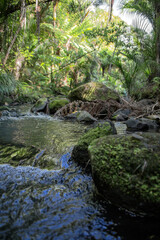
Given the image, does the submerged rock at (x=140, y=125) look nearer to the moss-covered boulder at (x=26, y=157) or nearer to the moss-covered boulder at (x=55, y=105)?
the moss-covered boulder at (x=26, y=157)

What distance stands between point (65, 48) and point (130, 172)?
11.1 m

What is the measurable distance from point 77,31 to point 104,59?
596 cm

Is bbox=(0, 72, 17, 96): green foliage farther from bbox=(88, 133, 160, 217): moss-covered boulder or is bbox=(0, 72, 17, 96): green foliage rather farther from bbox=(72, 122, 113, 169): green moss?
bbox=(88, 133, 160, 217): moss-covered boulder

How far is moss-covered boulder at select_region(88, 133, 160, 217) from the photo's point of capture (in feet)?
3.90

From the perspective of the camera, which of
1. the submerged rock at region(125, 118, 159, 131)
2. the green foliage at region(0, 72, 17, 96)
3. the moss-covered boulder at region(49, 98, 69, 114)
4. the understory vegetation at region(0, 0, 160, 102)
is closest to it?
the submerged rock at region(125, 118, 159, 131)

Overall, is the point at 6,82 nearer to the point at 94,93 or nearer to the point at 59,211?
the point at 94,93

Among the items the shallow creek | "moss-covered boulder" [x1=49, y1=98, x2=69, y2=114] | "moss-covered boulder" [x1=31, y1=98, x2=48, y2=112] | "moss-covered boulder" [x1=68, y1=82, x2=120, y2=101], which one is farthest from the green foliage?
the shallow creek

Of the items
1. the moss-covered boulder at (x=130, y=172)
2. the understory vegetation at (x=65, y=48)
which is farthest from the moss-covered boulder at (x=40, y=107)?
the moss-covered boulder at (x=130, y=172)

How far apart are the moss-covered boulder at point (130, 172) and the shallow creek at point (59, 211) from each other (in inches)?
3.8

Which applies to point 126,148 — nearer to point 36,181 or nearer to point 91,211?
point 91,211

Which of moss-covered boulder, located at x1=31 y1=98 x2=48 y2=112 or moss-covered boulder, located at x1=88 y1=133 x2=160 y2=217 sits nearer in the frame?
moss-covered boulder, located at x1=88 y1=133 x2=160 y2=217

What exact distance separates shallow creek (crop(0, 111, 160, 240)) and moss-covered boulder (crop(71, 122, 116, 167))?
158 millimetres

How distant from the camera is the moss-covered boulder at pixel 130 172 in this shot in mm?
1190

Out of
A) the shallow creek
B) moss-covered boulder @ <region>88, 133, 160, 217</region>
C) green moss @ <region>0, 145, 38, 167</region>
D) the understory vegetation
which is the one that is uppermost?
the understory vegetation
